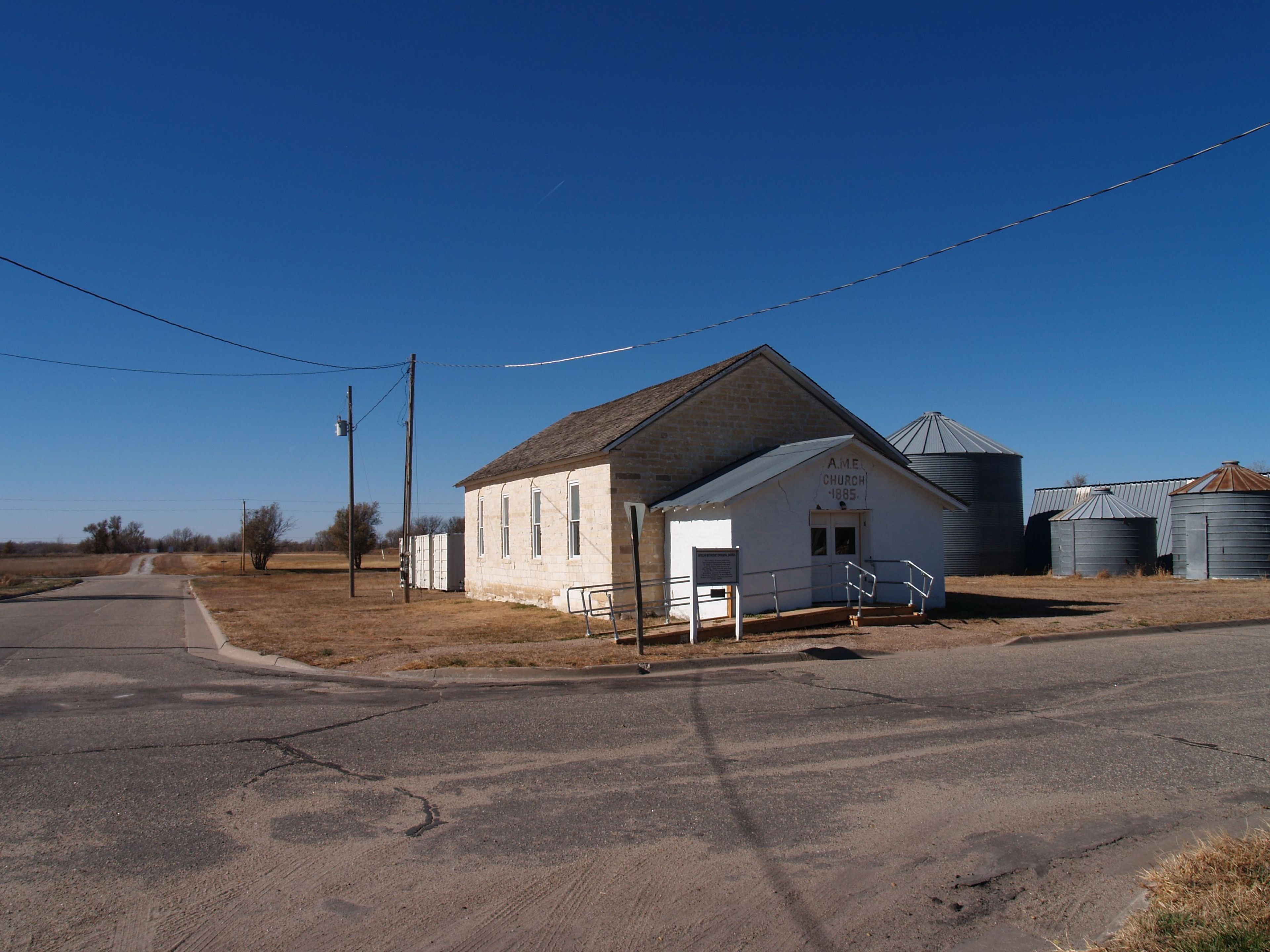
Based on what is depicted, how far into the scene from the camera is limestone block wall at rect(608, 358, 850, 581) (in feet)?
66.3

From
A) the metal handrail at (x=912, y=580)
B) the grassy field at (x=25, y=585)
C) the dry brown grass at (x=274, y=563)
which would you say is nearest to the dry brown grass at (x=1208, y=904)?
the metal handrail at (x=912, y=580)

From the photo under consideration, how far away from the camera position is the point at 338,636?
17172 millimetres

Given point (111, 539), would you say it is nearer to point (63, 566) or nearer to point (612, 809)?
point (63, 566)

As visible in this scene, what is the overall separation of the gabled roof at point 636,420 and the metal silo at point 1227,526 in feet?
54.9

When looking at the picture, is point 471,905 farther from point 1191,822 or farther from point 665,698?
point 665,698

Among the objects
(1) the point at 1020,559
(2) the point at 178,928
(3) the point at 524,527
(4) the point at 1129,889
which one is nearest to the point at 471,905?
(2) the point at 178,928

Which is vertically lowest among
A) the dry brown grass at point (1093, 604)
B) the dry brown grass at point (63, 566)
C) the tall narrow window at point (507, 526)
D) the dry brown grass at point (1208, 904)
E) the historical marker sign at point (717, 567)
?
the dry brown grass at point (63, 566)

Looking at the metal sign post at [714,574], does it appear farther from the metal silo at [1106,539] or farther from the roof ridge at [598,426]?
the metal silo at [1106,539]

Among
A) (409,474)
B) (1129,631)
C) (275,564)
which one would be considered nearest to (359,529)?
(275,564)

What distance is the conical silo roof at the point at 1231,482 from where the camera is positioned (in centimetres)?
3234

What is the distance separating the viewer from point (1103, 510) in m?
36.5

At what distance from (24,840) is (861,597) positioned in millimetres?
15075

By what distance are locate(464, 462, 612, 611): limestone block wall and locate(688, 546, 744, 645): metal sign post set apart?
487cm

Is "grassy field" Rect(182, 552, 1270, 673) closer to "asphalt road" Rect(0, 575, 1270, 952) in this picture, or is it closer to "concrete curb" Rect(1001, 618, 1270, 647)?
"concrete curb" Rect(1001, 618, 1270, 647)
